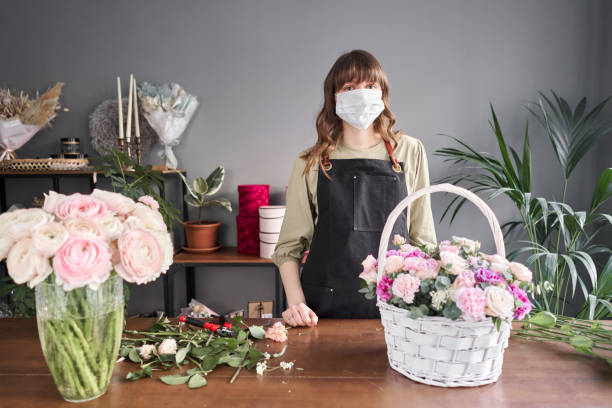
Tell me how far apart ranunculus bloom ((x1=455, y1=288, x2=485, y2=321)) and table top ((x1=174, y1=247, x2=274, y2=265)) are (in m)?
1.85

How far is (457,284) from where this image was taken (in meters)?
0.85

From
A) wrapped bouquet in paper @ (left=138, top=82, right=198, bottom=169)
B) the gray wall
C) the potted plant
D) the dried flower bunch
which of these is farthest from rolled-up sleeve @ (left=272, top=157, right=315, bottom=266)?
the dried flower bunch

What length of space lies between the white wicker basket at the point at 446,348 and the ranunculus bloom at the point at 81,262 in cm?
57

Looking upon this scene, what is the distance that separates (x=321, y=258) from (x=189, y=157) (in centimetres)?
169

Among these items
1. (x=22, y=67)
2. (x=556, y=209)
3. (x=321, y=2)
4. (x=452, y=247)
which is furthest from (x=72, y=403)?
(x=22, y=67)

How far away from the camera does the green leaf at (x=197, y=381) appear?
3.07 feet

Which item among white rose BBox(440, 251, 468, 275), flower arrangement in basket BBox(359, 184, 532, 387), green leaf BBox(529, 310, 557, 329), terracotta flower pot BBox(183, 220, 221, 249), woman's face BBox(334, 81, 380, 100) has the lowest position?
terracotta flower pot BBox(183, 220, 221, 249)

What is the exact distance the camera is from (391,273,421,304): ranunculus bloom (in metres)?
0.88

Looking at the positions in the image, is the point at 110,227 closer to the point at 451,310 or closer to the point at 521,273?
the point at 451,310

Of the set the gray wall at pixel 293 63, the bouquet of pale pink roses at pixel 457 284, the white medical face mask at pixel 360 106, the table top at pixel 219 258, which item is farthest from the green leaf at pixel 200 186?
the bouquet of pale pink roses at pixel 457 284

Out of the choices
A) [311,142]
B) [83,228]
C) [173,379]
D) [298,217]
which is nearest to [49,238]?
[83,228]

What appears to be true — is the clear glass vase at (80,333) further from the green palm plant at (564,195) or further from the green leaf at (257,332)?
the green palm plant at (564,195)

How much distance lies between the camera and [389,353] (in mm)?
1010

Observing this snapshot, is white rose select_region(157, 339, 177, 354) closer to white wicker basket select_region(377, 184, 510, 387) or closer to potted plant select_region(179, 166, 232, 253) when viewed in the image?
white wicker basket select_region(377, 184, 510, 387)
